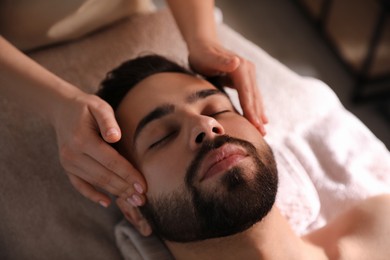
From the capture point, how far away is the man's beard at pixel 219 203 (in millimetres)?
832

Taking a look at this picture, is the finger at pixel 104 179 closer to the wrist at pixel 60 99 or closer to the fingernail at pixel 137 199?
the fingernail at pixel 137 199

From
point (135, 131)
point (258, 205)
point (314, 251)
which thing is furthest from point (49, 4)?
→ point (314, 251)

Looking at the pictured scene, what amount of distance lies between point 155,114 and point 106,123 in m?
0.14

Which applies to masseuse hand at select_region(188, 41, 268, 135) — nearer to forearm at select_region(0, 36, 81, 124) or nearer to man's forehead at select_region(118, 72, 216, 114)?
man's forehead at select_region(118, 72, 216, 114)

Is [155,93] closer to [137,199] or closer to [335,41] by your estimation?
[137,199]

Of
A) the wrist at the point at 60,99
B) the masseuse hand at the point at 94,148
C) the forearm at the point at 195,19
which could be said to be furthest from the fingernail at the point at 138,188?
the forearm at the point at 195,19

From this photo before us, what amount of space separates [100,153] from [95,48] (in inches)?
21.5

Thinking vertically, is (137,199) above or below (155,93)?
below

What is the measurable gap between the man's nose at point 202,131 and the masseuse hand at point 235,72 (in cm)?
17

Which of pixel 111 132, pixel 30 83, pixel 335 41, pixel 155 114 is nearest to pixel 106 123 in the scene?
pixel 111 132

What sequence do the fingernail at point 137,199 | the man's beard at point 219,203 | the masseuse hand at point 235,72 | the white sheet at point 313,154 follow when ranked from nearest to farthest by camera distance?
the man's beard at point 219,203 < the fingernail at point 137,199 < the masseuse hand at point 235,72 < the white sheet at point 313,154

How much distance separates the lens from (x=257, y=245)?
913 millimetres

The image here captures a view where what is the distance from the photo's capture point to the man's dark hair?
109 centimetres

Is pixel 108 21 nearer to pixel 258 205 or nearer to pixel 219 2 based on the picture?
pixel 258 205
